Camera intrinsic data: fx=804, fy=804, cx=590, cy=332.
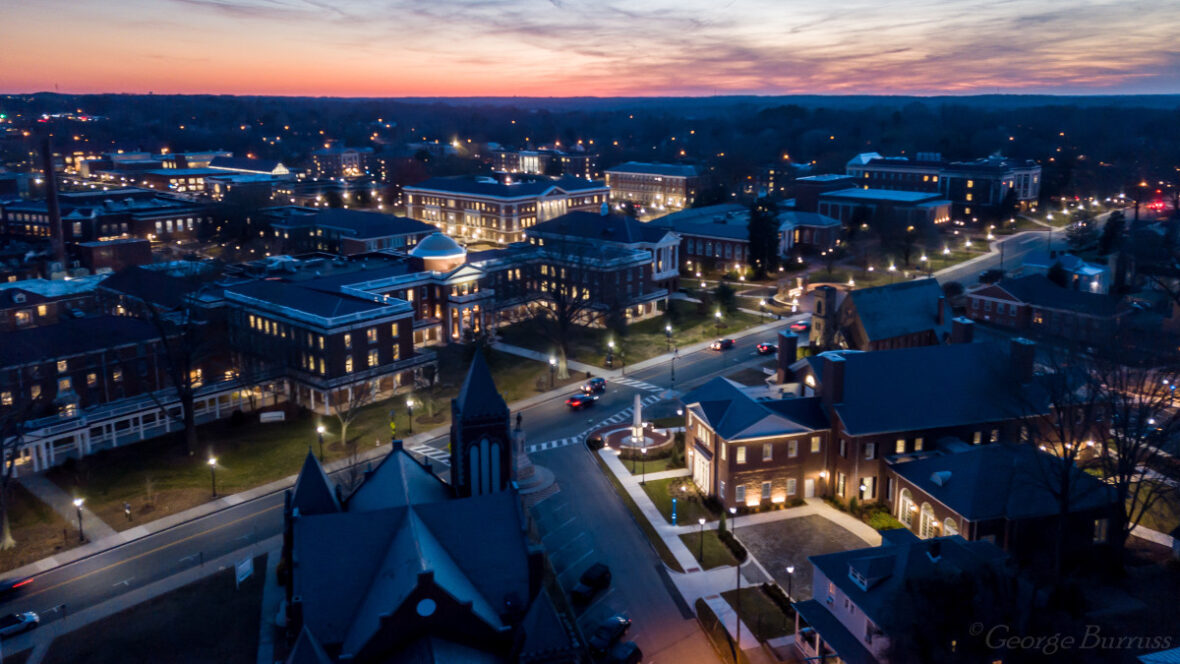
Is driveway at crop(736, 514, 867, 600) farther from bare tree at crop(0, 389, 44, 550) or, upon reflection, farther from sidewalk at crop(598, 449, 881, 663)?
bare tree at crop(0, 389, 44, 550)

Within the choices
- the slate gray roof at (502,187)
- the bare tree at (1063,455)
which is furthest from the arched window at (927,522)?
the slate gray roof at (502,187)

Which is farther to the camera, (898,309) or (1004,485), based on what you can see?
(898,309)

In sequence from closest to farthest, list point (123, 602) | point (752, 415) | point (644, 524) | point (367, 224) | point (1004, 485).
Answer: point (123, 602)
point (1004, 485)
point (644, 524)
point (752, 415)
point (367, 224)

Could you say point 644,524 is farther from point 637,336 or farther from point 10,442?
point 637,336

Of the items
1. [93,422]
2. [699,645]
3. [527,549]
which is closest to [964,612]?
[699,645]

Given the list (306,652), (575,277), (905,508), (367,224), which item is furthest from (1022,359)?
(367,224)

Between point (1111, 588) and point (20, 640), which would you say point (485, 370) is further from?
point (1111, 588)
